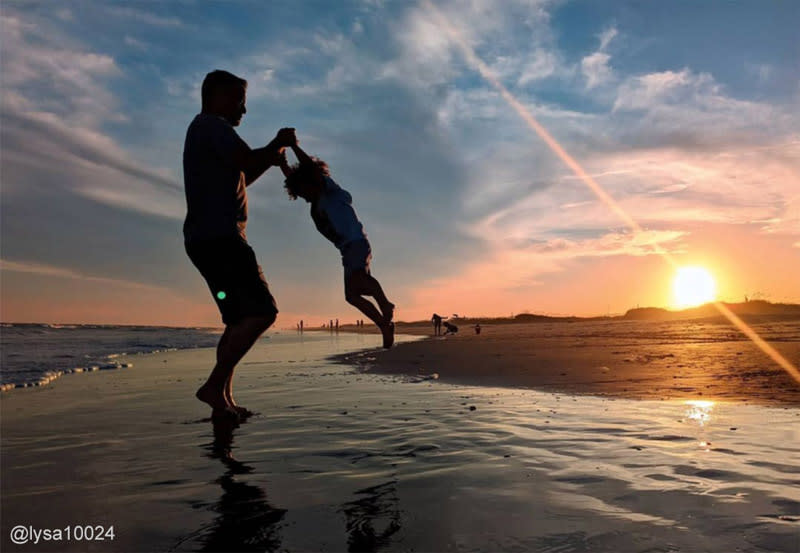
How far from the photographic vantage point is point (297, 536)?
7.18 ft

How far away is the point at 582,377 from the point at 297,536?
24.1 feet

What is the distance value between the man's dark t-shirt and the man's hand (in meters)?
0.31

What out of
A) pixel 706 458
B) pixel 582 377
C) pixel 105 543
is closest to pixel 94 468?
pixel 105 543

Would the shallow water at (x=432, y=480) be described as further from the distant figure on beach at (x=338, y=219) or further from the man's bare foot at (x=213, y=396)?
the distant figure on beach at (x=338, y=219)

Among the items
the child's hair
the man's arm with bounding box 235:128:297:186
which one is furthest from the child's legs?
the man's arm with bounding box 235:128:297:186

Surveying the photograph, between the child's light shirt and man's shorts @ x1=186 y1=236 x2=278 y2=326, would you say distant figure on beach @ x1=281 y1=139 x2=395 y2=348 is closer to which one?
the child's light shirt

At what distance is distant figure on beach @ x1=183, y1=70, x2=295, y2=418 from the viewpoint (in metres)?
4.37

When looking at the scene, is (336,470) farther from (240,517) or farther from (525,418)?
(525,418)

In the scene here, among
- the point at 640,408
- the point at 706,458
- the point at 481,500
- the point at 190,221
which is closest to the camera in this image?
the point at 481,500

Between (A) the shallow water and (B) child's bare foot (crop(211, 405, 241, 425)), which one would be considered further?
(B) child's bare foot (crop(211, 405, 241, 425))

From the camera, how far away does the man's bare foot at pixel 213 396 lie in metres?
4.59

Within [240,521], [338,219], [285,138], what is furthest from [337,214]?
[240,521]

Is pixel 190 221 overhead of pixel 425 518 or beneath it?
overhead

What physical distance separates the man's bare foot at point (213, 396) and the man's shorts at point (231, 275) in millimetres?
633
